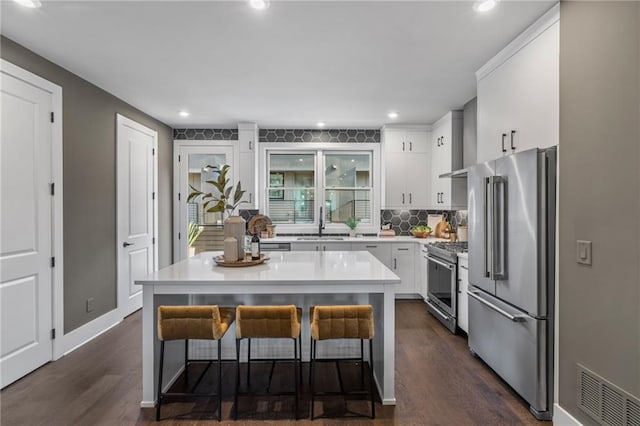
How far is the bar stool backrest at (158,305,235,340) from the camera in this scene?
85.9 inches

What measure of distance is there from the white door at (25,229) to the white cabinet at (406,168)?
4.11 metres

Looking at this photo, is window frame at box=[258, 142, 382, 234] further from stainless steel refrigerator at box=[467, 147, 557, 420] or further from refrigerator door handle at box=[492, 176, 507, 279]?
refrigerator door handle at box=[492, 176, 507, 279]

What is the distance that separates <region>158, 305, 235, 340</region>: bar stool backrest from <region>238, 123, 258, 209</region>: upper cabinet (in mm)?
3303

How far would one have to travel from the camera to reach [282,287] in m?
2.34

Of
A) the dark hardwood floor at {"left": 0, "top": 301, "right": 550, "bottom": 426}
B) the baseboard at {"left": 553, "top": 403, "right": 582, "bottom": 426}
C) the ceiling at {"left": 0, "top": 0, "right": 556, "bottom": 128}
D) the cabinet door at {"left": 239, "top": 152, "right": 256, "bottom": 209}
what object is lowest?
the dark hardwood floor at {"left": 0, "top": 301, "right": 550, "bottom": 426}

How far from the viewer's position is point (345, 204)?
19.1 ft

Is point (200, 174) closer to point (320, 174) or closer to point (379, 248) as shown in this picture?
point (320, 174)

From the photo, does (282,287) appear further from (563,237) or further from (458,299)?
(458,299)

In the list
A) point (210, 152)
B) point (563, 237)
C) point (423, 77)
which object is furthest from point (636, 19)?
point (210, 152)

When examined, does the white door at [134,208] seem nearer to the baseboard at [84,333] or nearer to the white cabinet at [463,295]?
the baseboard at [84,333]

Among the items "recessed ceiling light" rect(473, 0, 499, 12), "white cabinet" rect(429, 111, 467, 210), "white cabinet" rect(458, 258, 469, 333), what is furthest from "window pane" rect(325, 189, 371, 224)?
"recessed ceiling light" rect(473, 0, 499, 12)

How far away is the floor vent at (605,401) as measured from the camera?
1684 millimetres

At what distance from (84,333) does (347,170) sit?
4.07 metres

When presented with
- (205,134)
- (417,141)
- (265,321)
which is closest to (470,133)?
(417,141)
